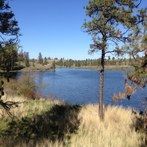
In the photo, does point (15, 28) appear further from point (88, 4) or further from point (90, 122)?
point (88, 4)

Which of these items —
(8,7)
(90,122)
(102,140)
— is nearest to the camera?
(8,7)

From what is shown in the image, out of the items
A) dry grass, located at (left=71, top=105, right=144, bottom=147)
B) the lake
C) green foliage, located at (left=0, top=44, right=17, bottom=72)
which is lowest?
the lake

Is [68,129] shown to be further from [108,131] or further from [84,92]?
[84,92]

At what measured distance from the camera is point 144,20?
1088 cm

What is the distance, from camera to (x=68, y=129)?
16.7 metres

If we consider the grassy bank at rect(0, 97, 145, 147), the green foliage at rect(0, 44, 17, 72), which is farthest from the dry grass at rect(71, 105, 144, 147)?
the green foliage at rect(0, 44, 17, 72)

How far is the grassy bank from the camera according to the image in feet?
44.7

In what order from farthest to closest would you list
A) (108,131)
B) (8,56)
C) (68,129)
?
(68,129) < (108,131) < (8,56)

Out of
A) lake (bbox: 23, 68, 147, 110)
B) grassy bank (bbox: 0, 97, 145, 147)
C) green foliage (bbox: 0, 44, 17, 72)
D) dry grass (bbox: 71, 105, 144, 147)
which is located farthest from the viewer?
lake (bbox: 23, 68, 147, 110)

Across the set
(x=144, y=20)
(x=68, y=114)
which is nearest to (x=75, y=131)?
(x=68, y=114)

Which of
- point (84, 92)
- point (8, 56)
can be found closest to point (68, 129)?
point (8, 56)

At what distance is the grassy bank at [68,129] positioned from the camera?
13609 millimetres

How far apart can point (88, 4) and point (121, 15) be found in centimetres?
207

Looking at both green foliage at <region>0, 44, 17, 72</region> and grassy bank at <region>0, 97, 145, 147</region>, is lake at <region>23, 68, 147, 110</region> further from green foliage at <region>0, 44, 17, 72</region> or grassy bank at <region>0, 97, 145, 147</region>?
green foliage at <region>0, 44, 17, 72</region>
